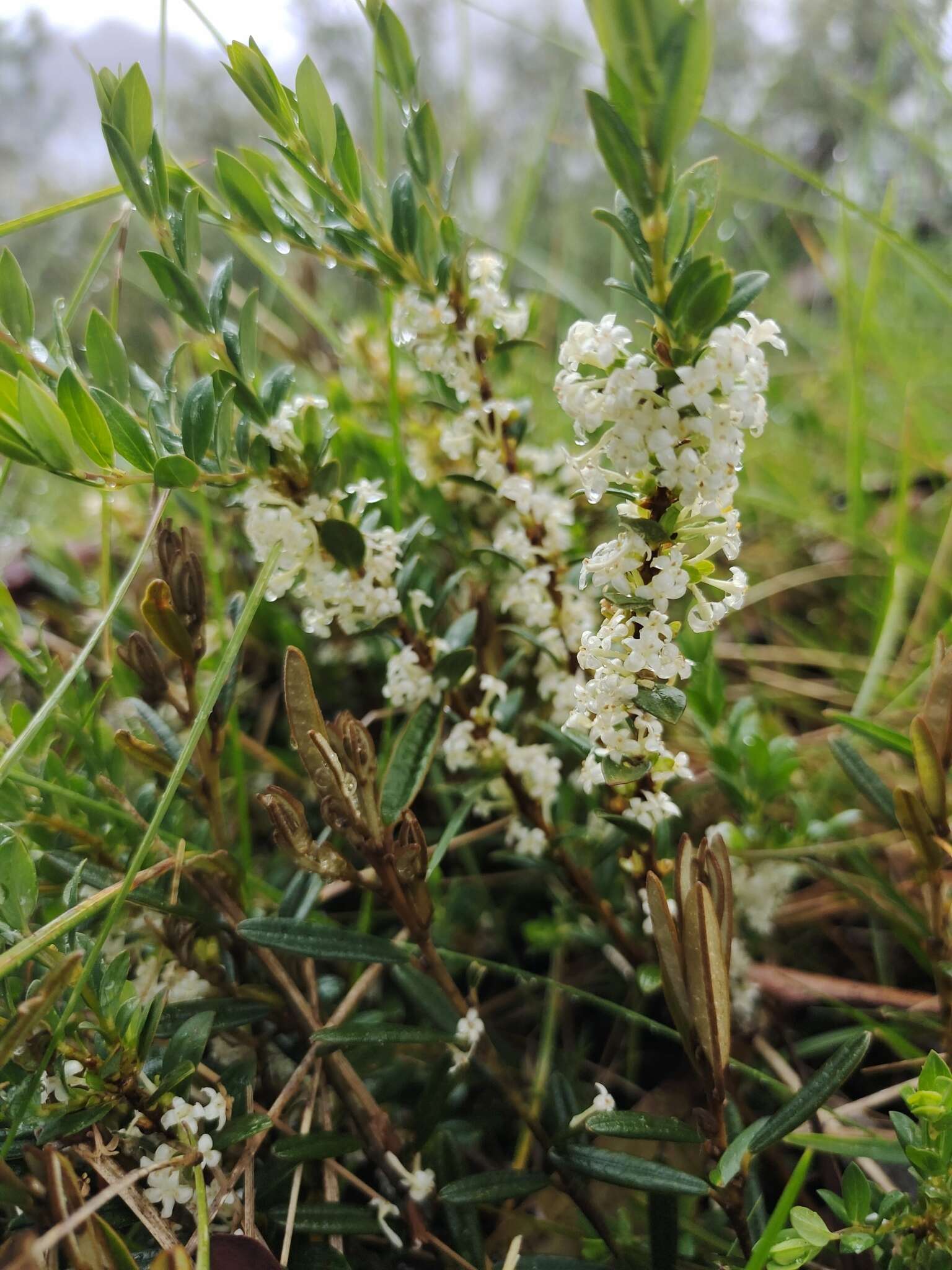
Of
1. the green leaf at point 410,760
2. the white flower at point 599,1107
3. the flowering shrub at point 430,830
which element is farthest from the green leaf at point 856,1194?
the green leaf at point 410,760

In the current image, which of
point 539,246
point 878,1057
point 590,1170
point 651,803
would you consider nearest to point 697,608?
point 651,803

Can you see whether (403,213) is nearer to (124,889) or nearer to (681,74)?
(681,74)

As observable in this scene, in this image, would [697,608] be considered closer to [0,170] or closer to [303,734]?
[303,734]

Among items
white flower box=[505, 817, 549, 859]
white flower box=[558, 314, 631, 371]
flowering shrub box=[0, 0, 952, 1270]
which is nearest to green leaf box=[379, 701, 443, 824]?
flowering shrub box=[0, 0, 952, 1270]

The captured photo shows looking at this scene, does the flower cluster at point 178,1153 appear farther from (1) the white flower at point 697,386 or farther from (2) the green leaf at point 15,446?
(1) the white flower at point 697,386

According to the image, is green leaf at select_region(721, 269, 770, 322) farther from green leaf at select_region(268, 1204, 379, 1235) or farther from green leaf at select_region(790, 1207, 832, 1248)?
green leaf at select_region(268, 1204, 379, 1235)
